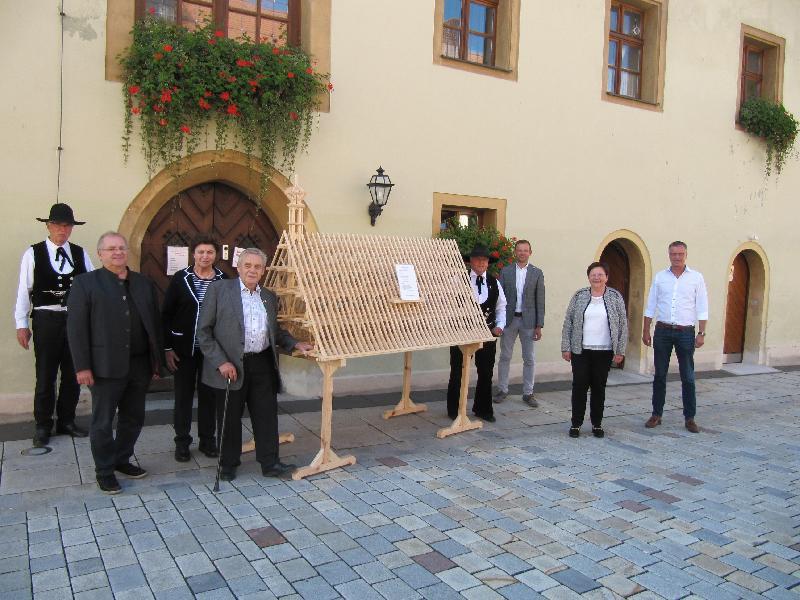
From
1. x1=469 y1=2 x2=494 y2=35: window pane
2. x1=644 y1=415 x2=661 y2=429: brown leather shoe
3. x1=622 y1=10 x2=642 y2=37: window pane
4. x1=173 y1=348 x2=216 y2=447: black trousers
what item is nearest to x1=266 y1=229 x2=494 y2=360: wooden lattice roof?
x1=173 y1=348 x2=216 y2=447: black trousers

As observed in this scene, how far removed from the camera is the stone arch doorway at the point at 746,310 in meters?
12.3

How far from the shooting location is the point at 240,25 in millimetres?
7355

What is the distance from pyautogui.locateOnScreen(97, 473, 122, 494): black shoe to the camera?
4.59 metres

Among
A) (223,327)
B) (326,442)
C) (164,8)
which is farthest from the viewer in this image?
(164,8)

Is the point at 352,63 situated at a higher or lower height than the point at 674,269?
higher

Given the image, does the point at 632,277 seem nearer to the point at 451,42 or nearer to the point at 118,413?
the point at 451,42

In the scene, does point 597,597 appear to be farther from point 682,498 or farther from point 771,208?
point 771,208

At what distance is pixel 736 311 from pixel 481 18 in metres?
7.25

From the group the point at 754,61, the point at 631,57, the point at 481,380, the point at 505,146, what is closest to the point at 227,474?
the point at 481,380

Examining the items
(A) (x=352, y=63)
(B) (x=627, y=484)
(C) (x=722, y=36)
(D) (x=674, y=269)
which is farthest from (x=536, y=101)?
(B) (x=627, y=484)

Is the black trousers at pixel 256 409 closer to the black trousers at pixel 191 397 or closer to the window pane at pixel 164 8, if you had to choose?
the black trousers at pixel 191 397

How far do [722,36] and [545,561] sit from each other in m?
10.3

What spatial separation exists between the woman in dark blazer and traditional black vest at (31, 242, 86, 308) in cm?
90

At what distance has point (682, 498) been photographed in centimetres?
500
